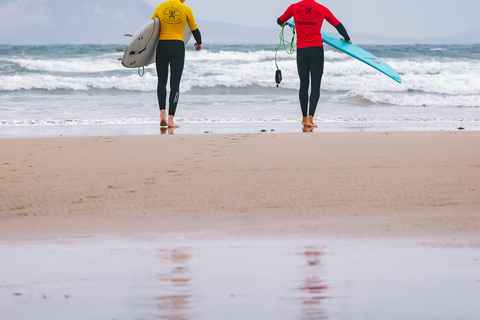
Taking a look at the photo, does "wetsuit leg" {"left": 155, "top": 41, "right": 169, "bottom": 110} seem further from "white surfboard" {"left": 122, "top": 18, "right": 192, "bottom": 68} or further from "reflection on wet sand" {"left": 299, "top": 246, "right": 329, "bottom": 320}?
"reflection on wet sand" {"left": 299, "top": 246, "right": 329, "bottom": 320}

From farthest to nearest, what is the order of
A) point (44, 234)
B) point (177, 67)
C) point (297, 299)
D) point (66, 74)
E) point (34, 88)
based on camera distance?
point (66, 74) < point (34, 88) < point (177, 67) < point (44, 234) < point (297, 299)

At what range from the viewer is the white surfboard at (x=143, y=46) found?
25.2ft

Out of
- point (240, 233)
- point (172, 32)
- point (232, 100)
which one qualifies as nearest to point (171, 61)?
point (172, 32)

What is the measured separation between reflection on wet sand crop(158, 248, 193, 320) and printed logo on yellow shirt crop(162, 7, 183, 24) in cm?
519

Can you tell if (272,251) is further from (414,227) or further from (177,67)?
(177,67)

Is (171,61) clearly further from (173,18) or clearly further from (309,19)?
(309,19)

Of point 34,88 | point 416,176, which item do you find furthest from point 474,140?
point 34,88

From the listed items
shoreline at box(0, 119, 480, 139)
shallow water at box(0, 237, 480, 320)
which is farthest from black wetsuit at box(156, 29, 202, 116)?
shallow water at box(0, 237, 480, 320)

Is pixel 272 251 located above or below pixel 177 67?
below

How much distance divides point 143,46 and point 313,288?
20.0ft

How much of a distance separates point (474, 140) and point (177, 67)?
3.48m

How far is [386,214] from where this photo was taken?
11.3 ft

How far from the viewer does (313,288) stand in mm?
2342

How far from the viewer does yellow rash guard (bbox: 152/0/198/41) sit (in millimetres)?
7621
